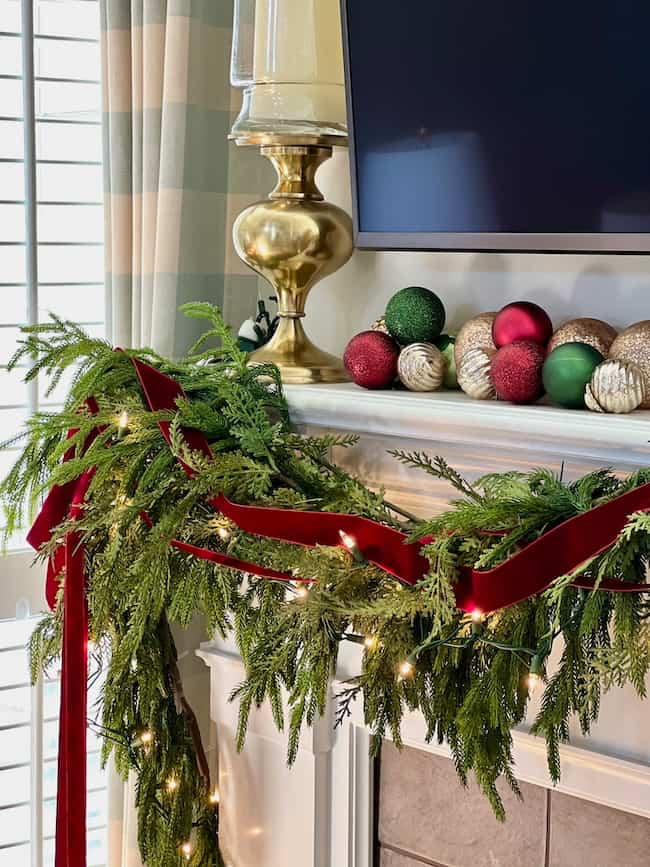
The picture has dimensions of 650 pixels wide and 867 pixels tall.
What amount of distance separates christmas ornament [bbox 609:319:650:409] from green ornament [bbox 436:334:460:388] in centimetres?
22

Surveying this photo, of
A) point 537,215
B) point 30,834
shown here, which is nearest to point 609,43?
point 537,215

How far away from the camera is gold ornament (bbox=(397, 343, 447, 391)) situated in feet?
4.27

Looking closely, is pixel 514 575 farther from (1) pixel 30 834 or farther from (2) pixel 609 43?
(1) pixel 30 834

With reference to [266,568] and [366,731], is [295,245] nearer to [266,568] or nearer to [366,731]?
[266,568]

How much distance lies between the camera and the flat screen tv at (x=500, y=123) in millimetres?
1155

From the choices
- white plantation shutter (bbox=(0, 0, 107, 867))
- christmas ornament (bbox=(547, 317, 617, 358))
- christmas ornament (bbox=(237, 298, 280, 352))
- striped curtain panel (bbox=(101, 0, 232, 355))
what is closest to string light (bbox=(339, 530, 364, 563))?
christmas ornament (bbox=(547, 317, 617, 358))

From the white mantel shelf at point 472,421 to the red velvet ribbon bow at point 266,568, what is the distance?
5.5 inches

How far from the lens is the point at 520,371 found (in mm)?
1181

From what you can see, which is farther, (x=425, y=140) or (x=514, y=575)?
(x=425, y=140)

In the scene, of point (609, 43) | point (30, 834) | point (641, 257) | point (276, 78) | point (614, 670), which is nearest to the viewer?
point (614, 670)

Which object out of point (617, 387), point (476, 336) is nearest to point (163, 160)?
point (476, 336)

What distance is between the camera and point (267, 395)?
54.0 inches

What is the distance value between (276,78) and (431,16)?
0.68 feet

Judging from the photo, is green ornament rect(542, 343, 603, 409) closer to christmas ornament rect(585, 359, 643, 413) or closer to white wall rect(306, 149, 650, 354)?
christmas ornament rect(585, 359, 643, 413)
